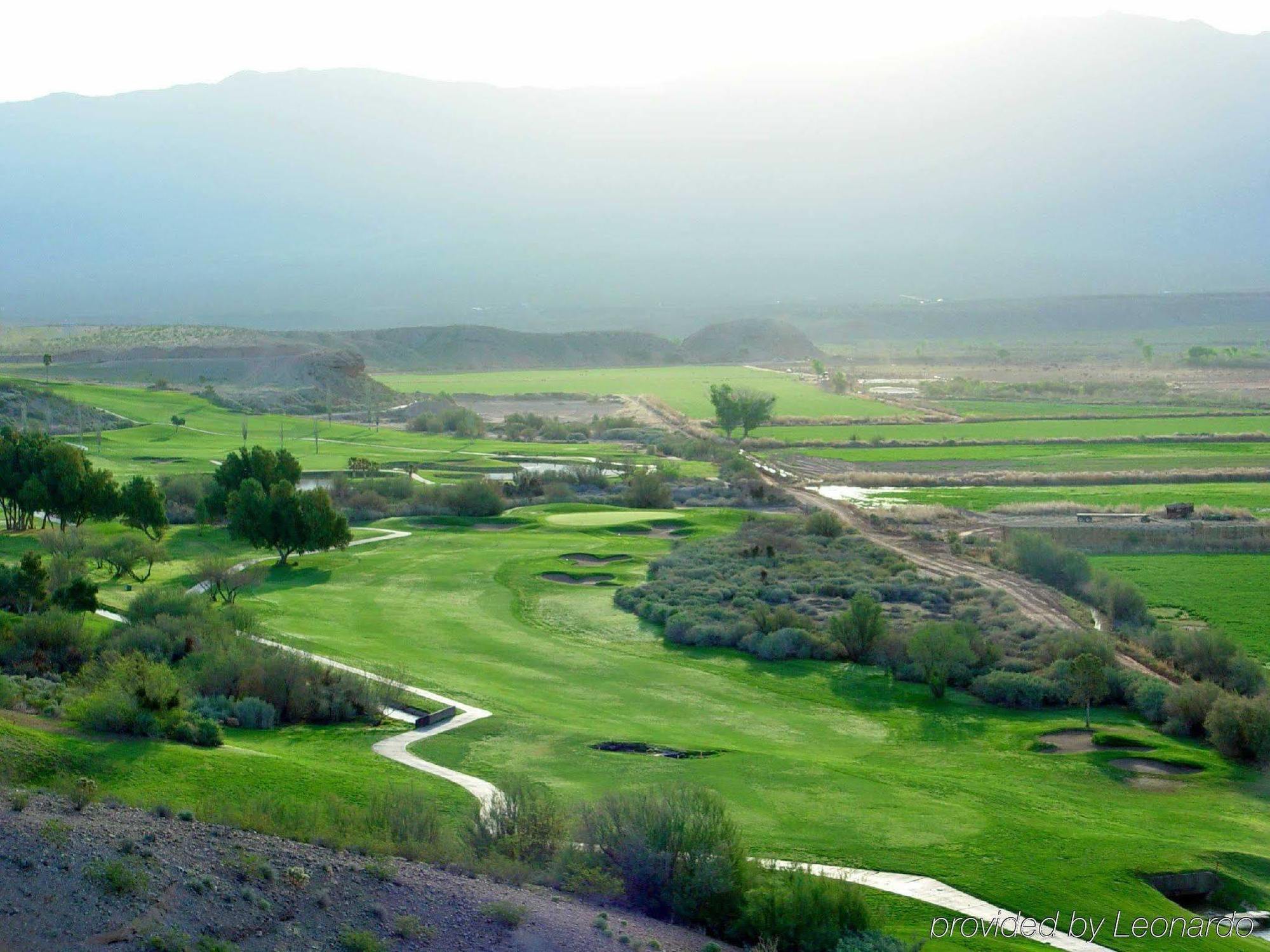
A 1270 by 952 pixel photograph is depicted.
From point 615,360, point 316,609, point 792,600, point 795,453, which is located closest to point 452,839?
point 316,609

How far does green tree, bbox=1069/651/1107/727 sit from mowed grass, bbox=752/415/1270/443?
185ft

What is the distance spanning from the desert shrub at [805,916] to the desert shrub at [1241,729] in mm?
13936

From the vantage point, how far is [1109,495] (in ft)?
204

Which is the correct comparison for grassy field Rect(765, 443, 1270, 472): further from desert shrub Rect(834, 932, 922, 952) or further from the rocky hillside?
the rocky hillside

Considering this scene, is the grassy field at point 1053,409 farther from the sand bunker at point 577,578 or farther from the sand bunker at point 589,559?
the sand bunker at point 577,578

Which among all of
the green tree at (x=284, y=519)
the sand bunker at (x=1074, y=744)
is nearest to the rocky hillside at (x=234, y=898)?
the sand bunker at (x=1074, y=744)

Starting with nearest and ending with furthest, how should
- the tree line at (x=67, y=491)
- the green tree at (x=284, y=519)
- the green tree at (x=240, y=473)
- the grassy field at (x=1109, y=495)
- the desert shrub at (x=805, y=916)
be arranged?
the desert shrub at (x=805, y=916)
the green tree at (x=284, y=519)
the tree line at (x=67, y=491)
the green tree at (x=240, y=473)
the grassy field at (x=1109, y=495)

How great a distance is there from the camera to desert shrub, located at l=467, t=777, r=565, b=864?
16047 mm

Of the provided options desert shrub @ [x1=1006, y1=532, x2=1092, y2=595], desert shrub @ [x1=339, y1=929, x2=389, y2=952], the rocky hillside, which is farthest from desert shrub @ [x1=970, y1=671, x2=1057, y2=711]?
desert shrub @ [x1=339, y1=929, x2=389, y2=952]

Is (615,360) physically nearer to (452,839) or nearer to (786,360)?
(786,360)

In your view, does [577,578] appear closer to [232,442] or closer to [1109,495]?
[1109,495]

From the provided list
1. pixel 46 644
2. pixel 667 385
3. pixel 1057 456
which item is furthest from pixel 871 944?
pixel 667 385

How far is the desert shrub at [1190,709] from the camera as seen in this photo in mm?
27625

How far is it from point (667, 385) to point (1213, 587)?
96.5 metres
